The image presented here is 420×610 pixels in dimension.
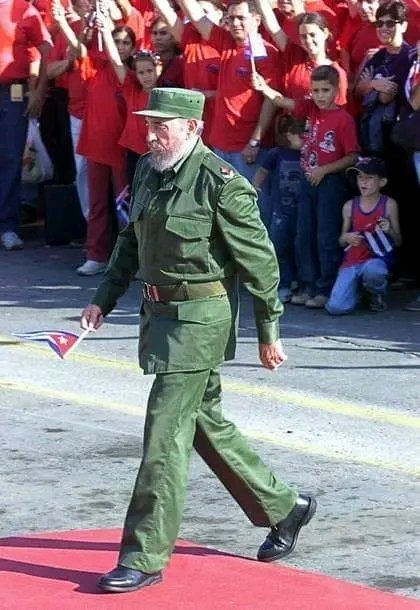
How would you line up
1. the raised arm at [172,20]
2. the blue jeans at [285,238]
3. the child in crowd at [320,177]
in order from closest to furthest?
the child in crowd at [320,177] < the blue jeans at [285,238] < the raised arm at [172,20]

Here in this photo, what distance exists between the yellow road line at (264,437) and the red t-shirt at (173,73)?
11.8ft

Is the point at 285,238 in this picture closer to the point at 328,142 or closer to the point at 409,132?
the point at 328,142

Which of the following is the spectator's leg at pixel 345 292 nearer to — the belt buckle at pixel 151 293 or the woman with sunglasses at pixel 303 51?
the woman with sunglasses at pixel 303 51

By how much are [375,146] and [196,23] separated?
5.99 ft

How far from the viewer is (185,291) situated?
5750 mm

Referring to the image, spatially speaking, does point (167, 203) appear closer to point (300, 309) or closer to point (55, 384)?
point (55, 384)

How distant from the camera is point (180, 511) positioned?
18.8ft

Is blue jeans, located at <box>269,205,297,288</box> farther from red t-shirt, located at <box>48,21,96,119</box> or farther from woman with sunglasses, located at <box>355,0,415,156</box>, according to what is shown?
red t-shirt, located at <box>48,21,96,119</box>

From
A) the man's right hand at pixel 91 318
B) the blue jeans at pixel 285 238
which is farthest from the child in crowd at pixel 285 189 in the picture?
the man's right hand at pixel 91 318

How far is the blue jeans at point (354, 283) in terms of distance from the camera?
34.9ft

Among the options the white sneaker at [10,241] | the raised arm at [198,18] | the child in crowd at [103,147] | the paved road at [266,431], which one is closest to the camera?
the paved road at [266,431]

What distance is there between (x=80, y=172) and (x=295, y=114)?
110 inches

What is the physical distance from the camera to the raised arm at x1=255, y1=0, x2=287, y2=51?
10992 mm

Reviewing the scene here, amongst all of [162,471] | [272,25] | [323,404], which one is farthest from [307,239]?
[162,471]
